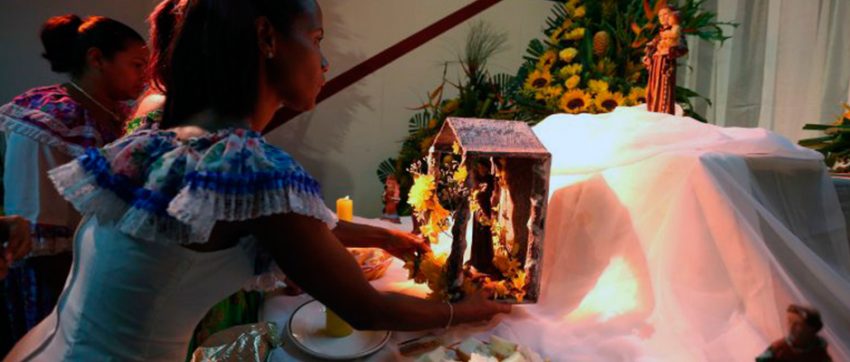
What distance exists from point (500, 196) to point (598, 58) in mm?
933

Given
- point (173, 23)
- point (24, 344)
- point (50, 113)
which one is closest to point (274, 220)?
point (173, 23)

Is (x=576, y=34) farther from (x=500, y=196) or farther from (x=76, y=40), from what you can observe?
(x=76, y=40)

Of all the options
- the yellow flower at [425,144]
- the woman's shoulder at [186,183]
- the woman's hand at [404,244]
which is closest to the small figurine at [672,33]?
the woman's hand at [404,244]

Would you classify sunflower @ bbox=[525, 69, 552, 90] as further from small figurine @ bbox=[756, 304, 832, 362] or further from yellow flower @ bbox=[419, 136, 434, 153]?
small figurine @ bbox=[756, 304, 832, 362]

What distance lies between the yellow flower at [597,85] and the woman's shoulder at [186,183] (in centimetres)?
136

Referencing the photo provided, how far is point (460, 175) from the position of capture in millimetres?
961

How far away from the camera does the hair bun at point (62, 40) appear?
4.58 feet

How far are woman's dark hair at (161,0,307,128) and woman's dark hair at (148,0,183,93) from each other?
72mm

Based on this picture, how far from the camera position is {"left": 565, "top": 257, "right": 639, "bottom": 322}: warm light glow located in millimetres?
978

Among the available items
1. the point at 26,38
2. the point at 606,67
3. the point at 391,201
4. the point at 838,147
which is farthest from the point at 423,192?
the point at 26,38

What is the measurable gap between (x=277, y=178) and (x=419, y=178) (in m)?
0.51

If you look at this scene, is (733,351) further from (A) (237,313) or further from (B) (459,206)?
(A) (237,313)

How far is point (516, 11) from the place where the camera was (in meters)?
2.82

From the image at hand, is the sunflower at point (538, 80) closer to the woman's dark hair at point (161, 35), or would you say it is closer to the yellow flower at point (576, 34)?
the yellow flower at point (576, 34)
